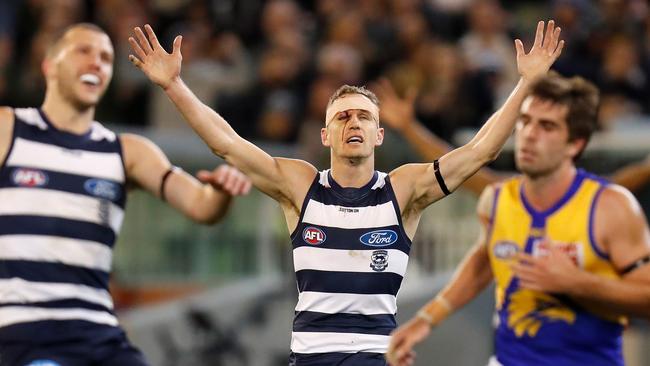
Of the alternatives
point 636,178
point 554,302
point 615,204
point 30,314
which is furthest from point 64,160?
point 636,178

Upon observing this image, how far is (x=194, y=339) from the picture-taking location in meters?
9.67

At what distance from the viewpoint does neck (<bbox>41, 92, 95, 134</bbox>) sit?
6.24 metres

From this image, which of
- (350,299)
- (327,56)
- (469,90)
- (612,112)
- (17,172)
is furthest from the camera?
(327,56)

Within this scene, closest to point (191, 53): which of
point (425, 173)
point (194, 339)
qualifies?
point (194, 339)

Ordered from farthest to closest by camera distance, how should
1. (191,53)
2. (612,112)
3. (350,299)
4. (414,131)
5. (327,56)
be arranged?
(191,53) < (327,56) < (612,112) < (414,131) < (350,299)

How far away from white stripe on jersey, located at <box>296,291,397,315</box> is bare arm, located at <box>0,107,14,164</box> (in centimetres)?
183

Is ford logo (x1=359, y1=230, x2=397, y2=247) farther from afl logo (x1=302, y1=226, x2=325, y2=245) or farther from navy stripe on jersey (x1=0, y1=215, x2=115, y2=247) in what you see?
navy stripe on jersey (x1=0, y1=215, x2=115, y2=247)

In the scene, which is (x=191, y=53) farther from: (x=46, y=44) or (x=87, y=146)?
(x=87, y=146)

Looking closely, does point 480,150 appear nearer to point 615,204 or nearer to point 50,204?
point 615,204

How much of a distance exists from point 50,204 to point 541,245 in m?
2.43

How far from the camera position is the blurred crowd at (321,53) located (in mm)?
10508

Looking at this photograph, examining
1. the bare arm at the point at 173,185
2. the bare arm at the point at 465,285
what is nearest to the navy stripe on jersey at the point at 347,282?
the bare arm at the point at 465,285

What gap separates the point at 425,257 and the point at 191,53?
408 cm

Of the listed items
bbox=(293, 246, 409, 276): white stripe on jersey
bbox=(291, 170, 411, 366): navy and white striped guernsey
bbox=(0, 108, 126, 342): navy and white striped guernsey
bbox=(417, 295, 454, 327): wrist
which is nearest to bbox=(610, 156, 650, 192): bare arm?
bbox=(417, 295, 454, 327): wrist
